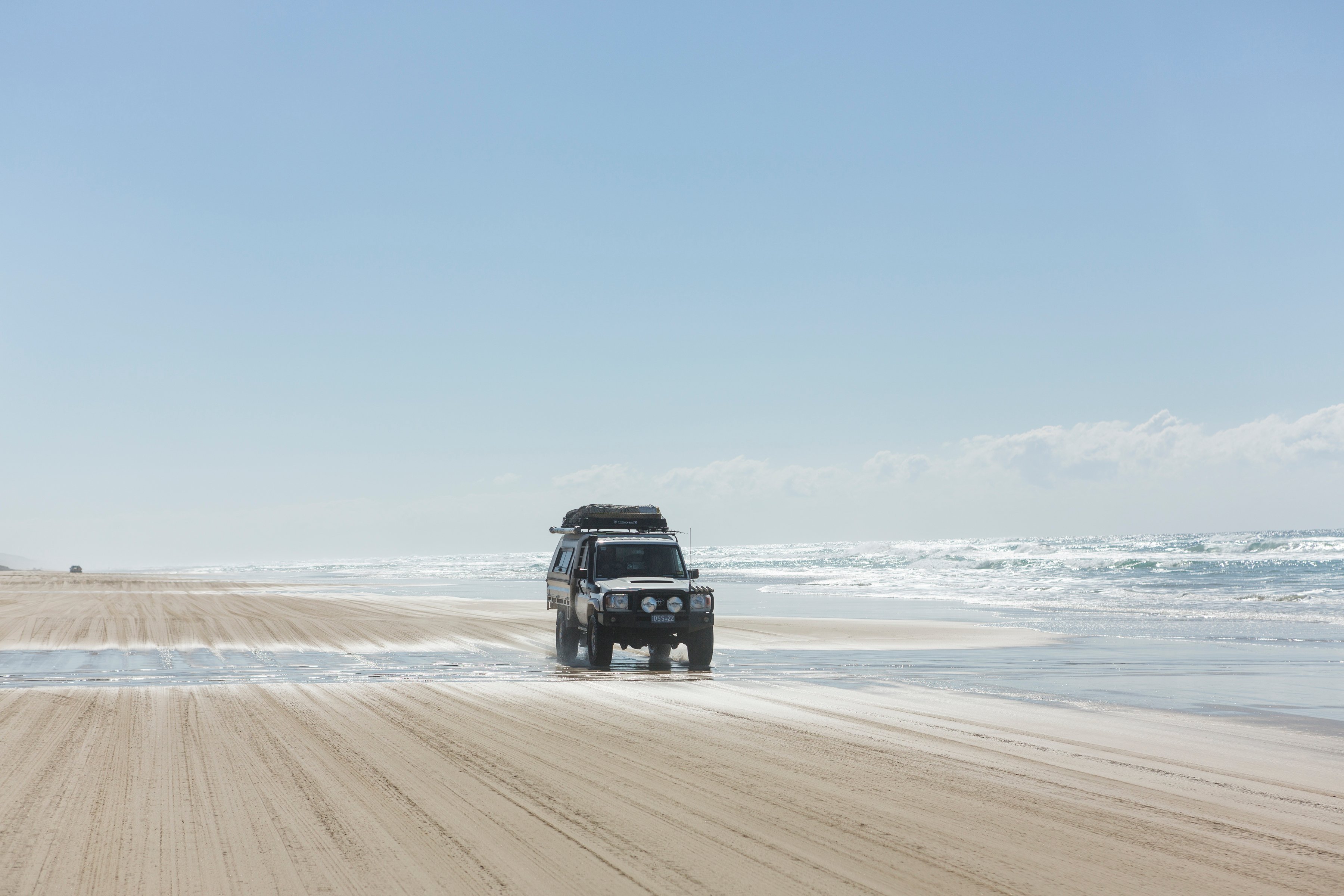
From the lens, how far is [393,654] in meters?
18.7

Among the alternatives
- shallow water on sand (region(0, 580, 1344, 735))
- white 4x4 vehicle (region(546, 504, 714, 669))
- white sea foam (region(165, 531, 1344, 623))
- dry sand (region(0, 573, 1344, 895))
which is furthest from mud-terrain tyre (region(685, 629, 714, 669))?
white sea foam (region(165, 531, 1344, 623))

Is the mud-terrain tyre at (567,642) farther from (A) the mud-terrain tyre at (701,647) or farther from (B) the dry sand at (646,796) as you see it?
(B) the dry sand at (646,796)

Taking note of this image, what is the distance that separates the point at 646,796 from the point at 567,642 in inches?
443

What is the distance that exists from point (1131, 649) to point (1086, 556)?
5710 cm

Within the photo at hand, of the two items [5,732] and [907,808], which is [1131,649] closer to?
[907,808]

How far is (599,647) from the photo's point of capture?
16969mm

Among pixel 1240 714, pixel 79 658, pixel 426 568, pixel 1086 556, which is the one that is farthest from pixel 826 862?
pixel 426 568

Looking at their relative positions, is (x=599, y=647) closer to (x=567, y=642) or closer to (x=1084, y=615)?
(x=567, y=642)

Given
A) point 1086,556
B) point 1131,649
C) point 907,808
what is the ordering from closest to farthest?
point 907,808 < point 1131,649 < point 1086,556

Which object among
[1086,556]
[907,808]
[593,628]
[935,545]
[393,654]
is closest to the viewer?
[907,808]

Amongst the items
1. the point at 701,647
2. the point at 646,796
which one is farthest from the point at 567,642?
the point at 646,796

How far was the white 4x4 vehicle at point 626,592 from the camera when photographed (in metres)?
17.0

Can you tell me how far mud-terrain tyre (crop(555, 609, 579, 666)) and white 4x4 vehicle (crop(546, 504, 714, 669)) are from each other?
1 cm

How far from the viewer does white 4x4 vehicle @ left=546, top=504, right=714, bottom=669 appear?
17.0m
